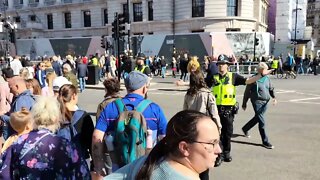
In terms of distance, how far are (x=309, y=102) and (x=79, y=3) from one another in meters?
47.7

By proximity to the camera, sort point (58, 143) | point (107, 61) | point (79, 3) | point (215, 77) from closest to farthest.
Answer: point (58, 143) < point (215, 77) < point (107, 61) < point (79, 3)

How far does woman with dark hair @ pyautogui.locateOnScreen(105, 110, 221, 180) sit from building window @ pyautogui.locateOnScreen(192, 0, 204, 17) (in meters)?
41.4

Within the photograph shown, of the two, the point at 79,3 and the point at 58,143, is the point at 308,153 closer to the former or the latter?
the point at 58,143

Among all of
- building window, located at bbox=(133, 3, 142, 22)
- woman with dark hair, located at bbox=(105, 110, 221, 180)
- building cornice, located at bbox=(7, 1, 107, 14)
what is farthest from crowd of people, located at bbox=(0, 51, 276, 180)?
building cornice, located at bbox=(7, 1, 107, 14)

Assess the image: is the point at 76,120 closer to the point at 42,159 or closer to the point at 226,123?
the point at 42,159

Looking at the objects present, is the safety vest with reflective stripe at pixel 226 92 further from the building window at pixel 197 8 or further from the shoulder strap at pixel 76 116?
the building window at pixel 197 8

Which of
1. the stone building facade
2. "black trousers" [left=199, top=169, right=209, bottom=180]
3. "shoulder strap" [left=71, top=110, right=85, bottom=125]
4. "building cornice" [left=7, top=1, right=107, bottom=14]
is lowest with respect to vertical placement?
"black trousers" [left=199, top=169, right=209, bottom=180]

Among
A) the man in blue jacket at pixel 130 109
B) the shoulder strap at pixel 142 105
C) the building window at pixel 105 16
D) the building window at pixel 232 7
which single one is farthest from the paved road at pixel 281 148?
the building window at pixel 105 16

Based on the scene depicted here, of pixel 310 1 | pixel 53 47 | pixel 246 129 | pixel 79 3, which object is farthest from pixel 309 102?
pixel 310 1

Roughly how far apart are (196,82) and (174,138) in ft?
11.1

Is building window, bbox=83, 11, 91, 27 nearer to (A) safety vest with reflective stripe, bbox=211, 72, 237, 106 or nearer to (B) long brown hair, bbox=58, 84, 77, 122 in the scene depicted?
(A) safety vest with reflective stripe, bbox=211, 72, 237, 106

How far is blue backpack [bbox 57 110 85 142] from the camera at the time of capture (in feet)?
11.1

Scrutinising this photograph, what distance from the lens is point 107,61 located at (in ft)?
78.1

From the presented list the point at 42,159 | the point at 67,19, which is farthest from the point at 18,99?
the point at 67,19
